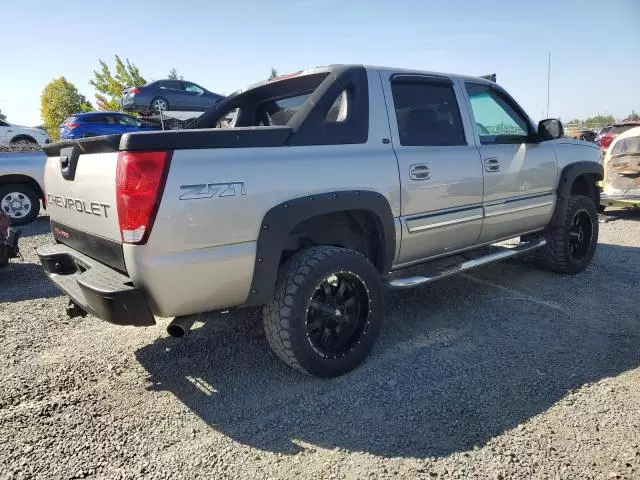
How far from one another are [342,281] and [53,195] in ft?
6.91

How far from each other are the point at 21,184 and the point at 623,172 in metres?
10.6

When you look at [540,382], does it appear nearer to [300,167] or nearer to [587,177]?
[300,167]

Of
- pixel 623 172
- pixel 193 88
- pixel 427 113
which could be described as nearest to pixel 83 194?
pixel 427 113

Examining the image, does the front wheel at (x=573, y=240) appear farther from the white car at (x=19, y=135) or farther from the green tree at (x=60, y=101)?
the green tree at (x=60, y=101)

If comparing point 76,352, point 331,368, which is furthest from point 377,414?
point 76,352

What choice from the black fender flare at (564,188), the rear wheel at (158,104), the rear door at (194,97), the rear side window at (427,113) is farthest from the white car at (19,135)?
the black fender flare at (564,188)

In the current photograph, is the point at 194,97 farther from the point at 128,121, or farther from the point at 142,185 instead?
the point at 142,185

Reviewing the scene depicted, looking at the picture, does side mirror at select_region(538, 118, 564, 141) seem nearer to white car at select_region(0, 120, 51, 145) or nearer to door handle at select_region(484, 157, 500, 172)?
door handle at select_region(484, 157, 500, 172)

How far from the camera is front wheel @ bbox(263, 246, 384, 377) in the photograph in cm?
266

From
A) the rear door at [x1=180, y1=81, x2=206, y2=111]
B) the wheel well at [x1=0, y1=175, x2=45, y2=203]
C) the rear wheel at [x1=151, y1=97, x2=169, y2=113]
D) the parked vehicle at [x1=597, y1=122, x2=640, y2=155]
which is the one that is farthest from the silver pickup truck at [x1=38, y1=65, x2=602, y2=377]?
the rear door at [x1=180, y1=81, x2=206, y2=111]

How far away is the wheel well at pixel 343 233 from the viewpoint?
2.97m

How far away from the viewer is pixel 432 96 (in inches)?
145

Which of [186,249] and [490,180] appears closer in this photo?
[186,249]

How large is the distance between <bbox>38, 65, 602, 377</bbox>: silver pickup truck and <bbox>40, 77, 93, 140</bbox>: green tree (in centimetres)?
4701
